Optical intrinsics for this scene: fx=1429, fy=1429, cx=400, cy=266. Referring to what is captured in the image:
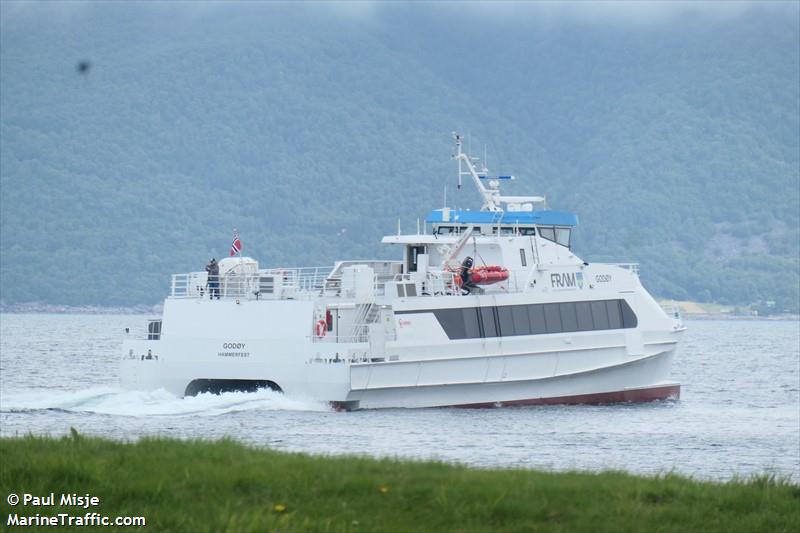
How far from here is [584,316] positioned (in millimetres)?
36531

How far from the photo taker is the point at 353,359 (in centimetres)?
3175

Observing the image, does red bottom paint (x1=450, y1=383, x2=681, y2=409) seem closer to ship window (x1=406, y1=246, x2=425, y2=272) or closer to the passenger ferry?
the passenger ferry

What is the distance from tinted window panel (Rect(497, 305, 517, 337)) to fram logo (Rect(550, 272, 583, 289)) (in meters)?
2.43

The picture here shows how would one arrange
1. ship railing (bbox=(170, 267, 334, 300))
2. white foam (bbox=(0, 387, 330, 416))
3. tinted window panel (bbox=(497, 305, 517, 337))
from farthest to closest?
tinted window panel (bbox=(497, 305, 517, 337)), ship railing (bbox=(170, 267, 334, 300)), white foam (bbox=(0, 387, 330, 416))

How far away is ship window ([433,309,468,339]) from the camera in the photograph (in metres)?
33.4

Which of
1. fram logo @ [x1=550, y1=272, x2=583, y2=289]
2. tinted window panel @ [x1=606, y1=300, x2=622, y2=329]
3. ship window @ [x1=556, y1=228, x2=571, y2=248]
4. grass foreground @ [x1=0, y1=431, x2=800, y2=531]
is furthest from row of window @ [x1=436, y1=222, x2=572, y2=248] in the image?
grass foreground @ [x1=0, y1=431, x2=800, y2=531]

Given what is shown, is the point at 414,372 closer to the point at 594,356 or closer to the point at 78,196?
the point at 594,356

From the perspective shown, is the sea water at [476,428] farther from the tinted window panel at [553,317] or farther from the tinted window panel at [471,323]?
the tinted window panel at [553,317]

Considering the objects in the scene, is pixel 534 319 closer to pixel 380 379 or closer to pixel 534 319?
pixel 534 319

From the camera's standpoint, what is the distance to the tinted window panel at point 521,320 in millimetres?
34875

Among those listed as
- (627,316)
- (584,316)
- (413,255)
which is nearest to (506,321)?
(584,316)

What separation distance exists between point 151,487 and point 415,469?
8.88 feet

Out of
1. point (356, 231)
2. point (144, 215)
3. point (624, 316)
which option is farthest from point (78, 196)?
point (624, 316)

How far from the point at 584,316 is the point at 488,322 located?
3412 mm
